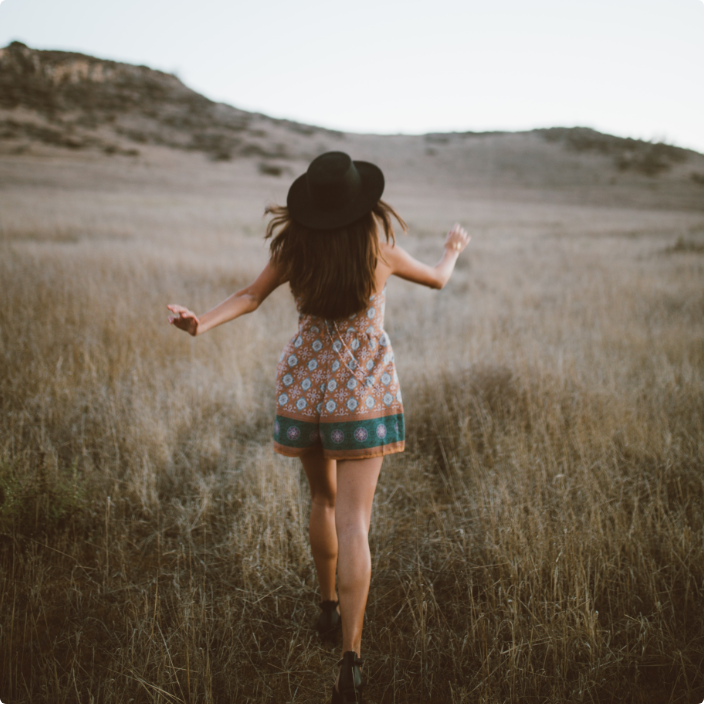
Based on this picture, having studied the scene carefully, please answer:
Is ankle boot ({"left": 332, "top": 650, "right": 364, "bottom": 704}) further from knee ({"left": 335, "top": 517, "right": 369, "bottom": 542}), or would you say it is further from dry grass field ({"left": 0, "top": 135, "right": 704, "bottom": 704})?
knee ({"left": 335, "top": 517, "right": 369, "bottom": 542})

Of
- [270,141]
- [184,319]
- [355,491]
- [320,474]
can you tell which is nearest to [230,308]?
[184,319]

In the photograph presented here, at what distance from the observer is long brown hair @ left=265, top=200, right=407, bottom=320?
5.71ft

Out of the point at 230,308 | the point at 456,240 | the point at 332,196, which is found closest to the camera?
the point at 332,196

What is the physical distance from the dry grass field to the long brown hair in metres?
1.43

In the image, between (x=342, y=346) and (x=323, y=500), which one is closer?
(x=342, y=346)

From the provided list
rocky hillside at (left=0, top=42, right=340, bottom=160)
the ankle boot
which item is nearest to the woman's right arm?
the ankle boot

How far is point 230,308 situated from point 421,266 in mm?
879

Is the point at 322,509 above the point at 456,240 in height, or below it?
below

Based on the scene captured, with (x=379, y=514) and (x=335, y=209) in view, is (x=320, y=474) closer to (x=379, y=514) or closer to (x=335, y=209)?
(x=379, y=514)

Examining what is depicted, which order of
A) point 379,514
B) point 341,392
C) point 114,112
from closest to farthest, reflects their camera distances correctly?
1. point 341,392
2. point 379,514
3. point 114,112

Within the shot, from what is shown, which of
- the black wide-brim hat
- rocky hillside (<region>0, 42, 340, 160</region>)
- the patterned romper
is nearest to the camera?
the black wide-brim hat

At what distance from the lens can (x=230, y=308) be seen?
1968 millimetres

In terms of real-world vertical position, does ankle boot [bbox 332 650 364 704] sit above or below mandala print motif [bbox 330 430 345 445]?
below

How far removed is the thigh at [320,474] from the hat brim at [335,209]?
956 mm
